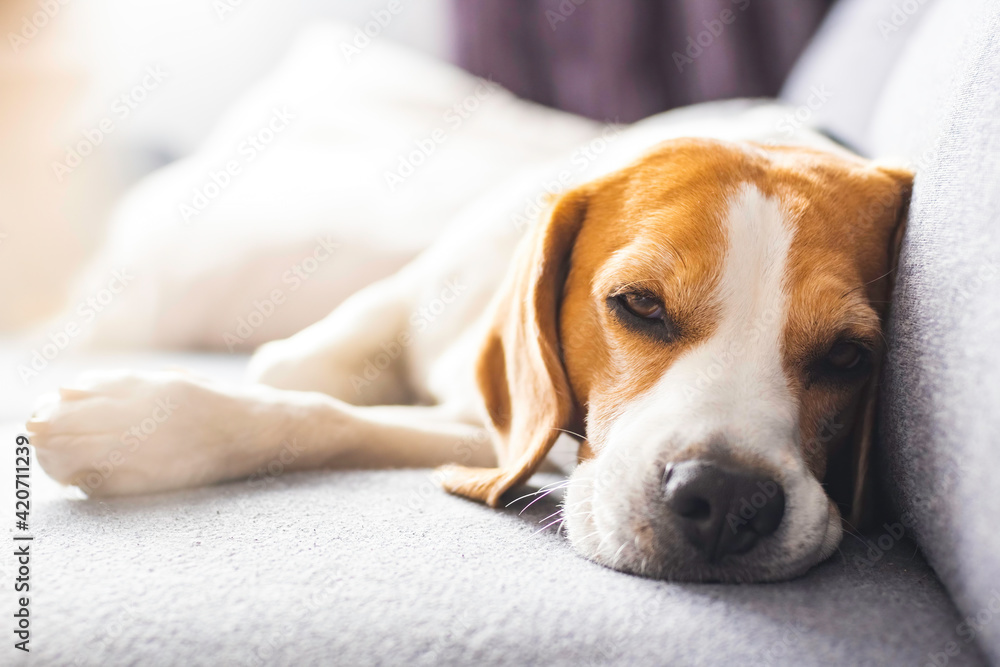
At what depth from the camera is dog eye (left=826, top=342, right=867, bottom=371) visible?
4.69ft

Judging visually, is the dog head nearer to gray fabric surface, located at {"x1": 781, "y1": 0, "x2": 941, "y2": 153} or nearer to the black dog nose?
the black dog nose

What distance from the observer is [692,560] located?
1189mm

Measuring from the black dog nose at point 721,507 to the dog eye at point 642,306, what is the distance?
360 millimetres

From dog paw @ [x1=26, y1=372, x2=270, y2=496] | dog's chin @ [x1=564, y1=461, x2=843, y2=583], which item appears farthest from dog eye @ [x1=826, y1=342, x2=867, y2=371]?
dog paw @ [x1=26, y1=372, x2=270, y2=496]

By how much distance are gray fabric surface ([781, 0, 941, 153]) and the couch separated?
1.11 metres

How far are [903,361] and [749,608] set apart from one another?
50 cm

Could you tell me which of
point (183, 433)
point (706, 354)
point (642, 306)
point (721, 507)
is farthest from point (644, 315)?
point (183, 433)

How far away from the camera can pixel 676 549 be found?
1.20 meters

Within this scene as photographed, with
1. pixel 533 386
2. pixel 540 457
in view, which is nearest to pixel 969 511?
pixel 540 457

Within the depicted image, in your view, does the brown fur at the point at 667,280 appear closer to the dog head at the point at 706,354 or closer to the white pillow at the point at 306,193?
the dog head at the point at 706,354

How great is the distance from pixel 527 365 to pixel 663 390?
0.33 metres

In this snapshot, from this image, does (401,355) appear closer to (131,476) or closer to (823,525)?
(131,476)

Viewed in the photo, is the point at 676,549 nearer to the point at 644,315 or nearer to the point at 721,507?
the point at 721,507

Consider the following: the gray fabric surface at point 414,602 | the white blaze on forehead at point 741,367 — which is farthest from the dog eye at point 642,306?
the gray fabric surface at point 414,602
